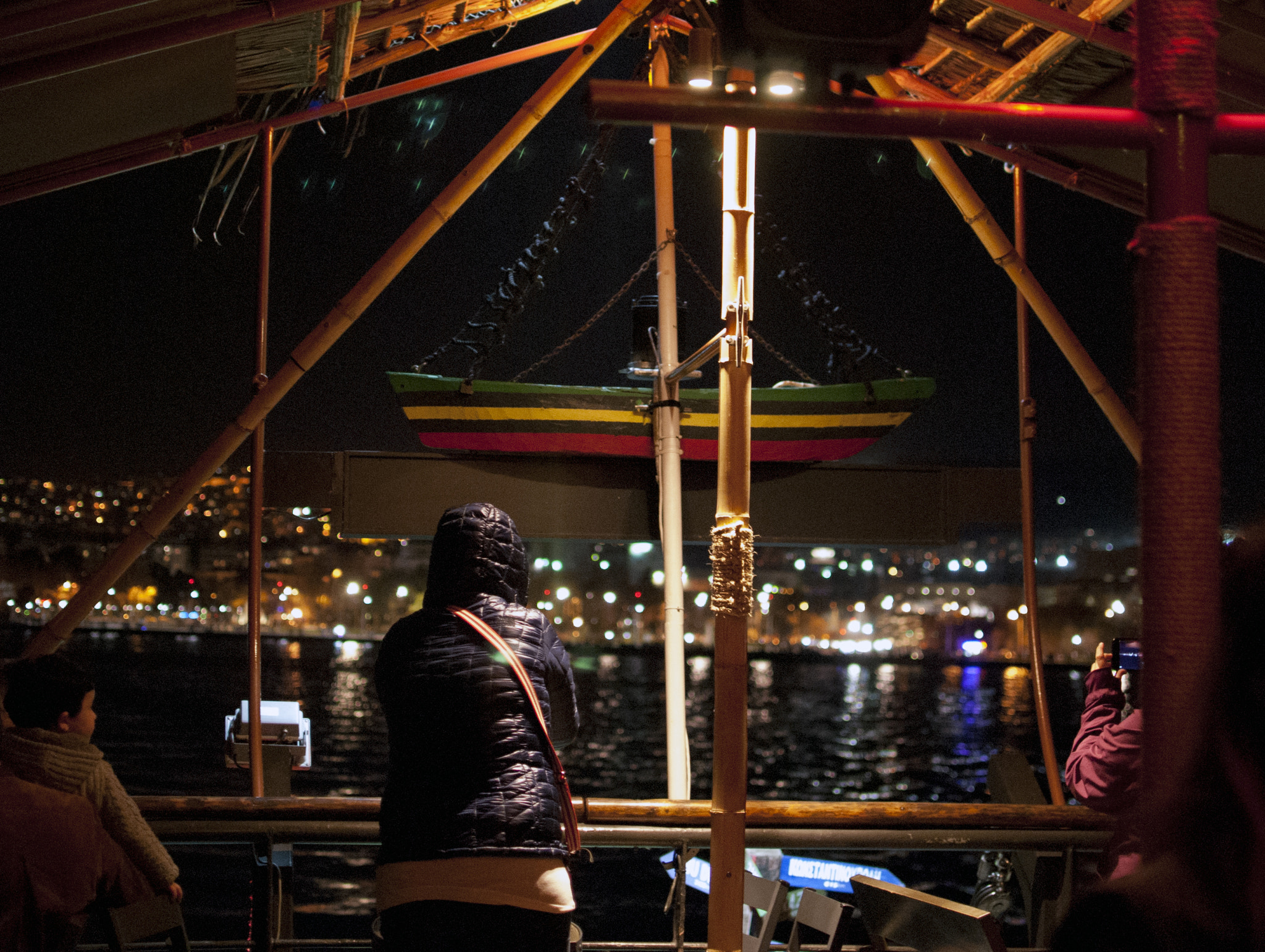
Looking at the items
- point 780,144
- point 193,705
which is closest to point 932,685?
point 193,705

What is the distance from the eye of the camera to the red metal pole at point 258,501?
14.5 ft

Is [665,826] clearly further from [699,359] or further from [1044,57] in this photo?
[1044,57]

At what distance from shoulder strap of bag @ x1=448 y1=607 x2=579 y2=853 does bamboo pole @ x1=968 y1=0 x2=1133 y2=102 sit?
263cm

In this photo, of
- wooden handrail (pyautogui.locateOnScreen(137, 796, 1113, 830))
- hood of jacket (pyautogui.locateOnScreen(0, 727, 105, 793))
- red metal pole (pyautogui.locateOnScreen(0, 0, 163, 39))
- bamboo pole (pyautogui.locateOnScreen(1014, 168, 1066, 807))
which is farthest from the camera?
bamboo pole (pyautogui.locateOnScreen(1014, 168, 1066, 807))

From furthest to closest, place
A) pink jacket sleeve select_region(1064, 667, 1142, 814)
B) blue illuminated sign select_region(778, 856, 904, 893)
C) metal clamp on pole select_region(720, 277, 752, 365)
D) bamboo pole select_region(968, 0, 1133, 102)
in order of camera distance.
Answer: blue illuminated sign select_region(778, 856, 904, 893) < bamboo pole select_region(968, 0, 1133, 102) < metal clamp on pole select_region(720, 277, 752, 365) < pink jacket sleeve select_region(1064, 667, 1142, 814)

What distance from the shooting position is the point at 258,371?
4.59 m

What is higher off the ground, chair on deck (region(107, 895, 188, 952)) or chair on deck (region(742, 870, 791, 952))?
chair on deck (region(107, 895, 188, 952))

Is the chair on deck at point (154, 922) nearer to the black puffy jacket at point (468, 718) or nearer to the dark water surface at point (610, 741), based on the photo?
the black puffy jacket at point (468, 718)

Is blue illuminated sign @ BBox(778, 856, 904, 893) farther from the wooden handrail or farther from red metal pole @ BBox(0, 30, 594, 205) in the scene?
red metal pole @ BBox(0, 30, 594, 205)

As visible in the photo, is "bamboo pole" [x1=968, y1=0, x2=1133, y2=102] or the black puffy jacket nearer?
the black puffy jacket

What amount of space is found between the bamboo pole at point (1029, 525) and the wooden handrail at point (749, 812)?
79 cm

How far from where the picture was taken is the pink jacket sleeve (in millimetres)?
2760

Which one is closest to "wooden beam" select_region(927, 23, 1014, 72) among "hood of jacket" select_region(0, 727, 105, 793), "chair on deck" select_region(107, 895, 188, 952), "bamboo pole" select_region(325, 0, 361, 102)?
"bamboo pole" select_region(325, 0, 361, 102)

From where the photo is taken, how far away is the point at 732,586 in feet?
9.65
